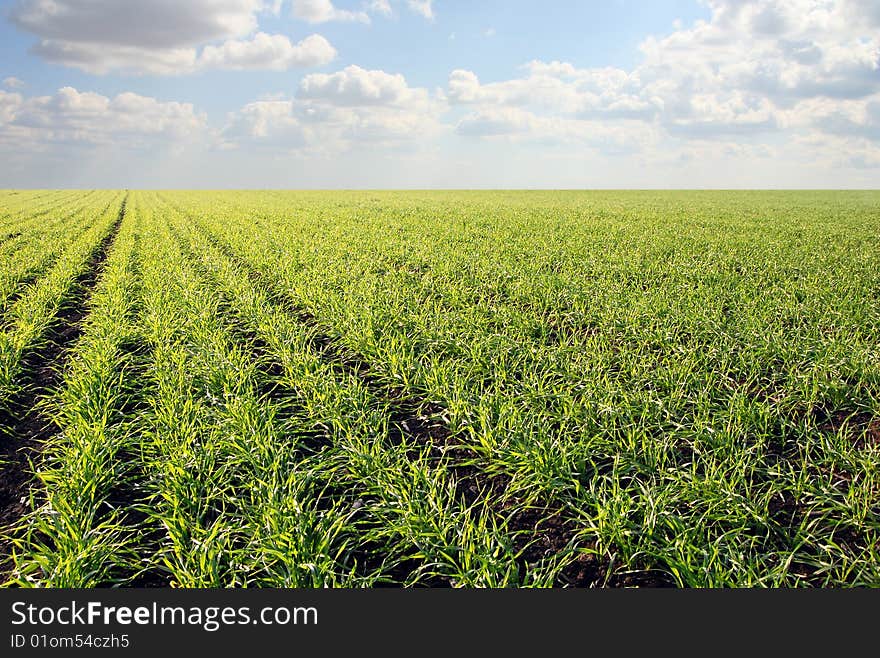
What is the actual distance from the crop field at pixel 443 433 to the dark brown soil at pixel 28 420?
0.11 ft

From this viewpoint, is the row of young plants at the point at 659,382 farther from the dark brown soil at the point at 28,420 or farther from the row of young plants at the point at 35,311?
the row of young plants at the point at 35,311

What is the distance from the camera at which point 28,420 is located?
593cm

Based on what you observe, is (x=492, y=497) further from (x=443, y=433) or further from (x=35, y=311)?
(x=35, y=311)

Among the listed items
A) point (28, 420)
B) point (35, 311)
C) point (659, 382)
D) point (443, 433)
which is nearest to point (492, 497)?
point (443, 433)

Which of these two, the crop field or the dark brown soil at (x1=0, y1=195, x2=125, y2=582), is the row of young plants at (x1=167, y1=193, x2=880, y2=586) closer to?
the crop field

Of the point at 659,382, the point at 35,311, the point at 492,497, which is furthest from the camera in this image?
the point at 35,311

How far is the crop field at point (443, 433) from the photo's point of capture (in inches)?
144

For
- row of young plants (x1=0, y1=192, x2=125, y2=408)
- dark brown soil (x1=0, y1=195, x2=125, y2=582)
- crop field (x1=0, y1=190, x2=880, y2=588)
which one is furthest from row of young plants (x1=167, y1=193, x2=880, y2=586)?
row of young plants (x1=0, y1=192, x2=125, y2=408)

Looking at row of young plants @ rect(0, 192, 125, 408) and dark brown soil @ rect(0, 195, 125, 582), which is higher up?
row of young plants @ rect(0, 192, 125, 408)

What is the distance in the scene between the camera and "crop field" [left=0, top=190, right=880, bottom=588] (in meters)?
3.67

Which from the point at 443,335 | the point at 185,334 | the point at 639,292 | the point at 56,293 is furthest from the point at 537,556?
the point at 56,293

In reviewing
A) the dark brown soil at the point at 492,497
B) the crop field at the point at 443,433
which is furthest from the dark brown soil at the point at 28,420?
the dark brown soil at the point at 492,497

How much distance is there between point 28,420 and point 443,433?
417 cm

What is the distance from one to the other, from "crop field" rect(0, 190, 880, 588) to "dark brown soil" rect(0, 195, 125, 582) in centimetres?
3
